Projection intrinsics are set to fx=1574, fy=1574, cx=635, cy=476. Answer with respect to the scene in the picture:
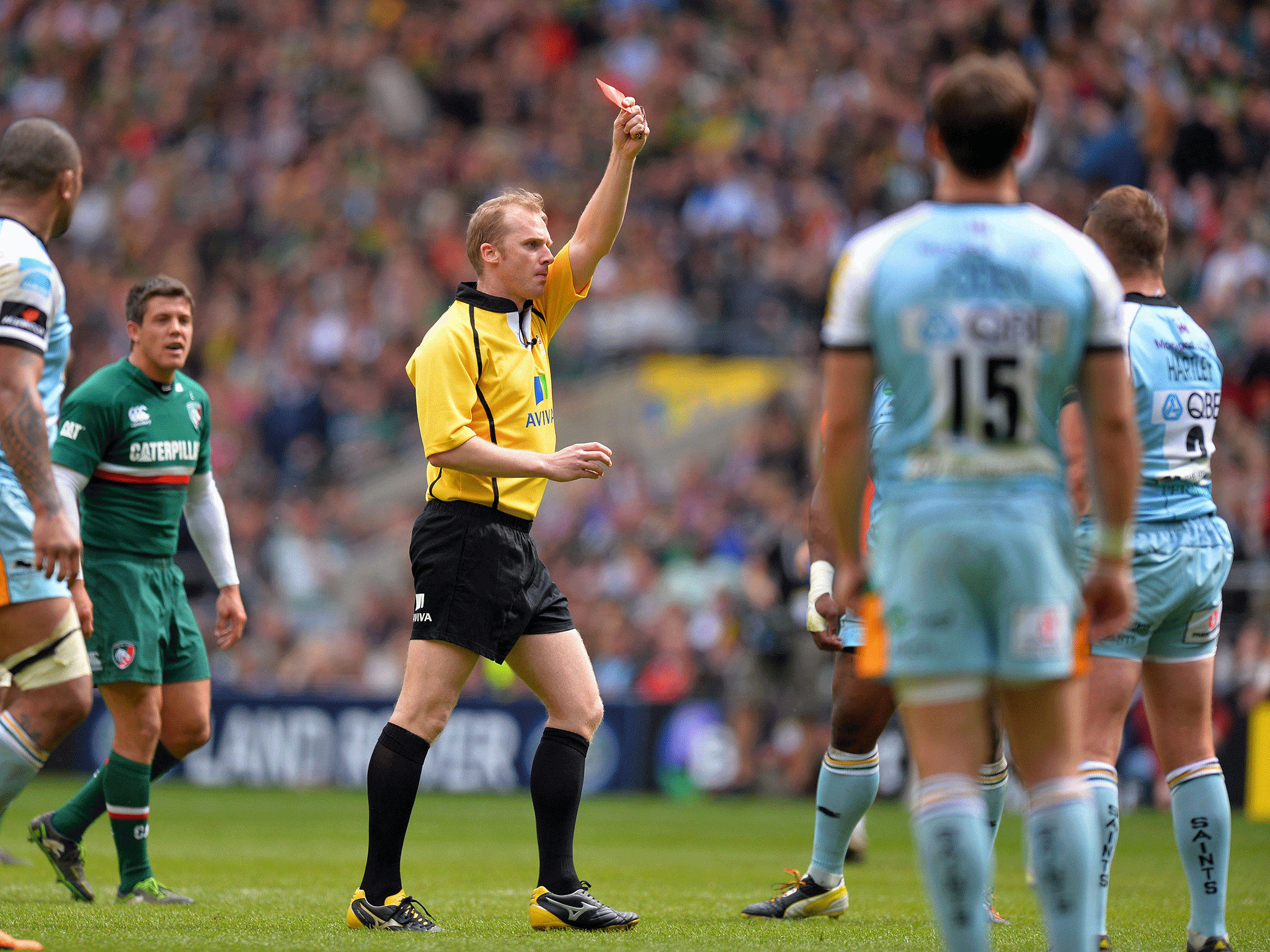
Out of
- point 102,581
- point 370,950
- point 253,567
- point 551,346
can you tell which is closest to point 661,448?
point 551,346

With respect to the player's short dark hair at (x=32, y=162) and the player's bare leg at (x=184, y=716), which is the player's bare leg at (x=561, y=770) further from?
the player's short dark hair at (x=32, y=162)

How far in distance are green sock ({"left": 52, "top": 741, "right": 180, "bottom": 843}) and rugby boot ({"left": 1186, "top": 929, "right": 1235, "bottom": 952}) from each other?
417 centimetres

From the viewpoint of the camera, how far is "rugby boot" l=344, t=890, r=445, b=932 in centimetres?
550

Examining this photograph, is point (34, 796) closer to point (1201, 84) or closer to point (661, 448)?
point (661, 448)

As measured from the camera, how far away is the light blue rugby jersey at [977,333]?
3.62 meters

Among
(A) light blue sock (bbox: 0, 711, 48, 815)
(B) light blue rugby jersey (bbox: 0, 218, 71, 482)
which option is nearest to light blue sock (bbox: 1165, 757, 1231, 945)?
(A) light blue sock (bbox: 0, 711, 48, 815)

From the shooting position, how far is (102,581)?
6598mm

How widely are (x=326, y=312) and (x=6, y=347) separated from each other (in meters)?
16.7

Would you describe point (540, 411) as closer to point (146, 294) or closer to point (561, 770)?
point (561, 770)

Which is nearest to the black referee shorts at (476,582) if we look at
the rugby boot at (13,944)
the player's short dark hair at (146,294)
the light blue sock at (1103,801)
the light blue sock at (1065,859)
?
the rugby boot at (13,944)

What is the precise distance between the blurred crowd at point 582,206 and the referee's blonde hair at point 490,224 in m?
7.94

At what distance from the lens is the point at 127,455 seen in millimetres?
6594

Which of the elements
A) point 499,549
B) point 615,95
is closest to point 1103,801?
point 499,549

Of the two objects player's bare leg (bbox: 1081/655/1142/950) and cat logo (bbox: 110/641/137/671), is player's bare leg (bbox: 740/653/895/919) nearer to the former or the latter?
player's bare leg (bbox: 1081/655/1142/950)
